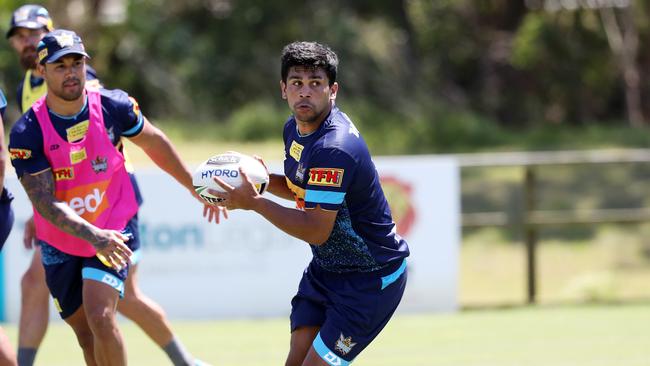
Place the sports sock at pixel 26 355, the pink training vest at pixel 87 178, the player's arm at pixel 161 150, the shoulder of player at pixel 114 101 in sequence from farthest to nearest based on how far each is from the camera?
1. the sports sock at pixel 26 355
2. the player's arm at pixel 161 150
3. the shoulder of player at pixel 114 101
4. the pink training vest at pixel 87 178

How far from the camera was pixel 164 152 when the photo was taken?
7039mm

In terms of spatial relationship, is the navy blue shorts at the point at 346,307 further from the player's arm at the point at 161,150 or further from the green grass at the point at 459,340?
the green grass at the point at 459,340

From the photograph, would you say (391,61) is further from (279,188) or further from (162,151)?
(279,188)

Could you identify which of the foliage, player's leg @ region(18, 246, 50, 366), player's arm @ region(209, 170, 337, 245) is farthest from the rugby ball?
the foliage

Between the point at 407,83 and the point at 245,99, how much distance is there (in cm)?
381

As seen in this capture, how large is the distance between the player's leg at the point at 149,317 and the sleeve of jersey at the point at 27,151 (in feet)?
3.28

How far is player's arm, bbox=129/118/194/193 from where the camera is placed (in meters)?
6.94

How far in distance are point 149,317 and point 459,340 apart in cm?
371

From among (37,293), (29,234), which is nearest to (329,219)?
(37,293)

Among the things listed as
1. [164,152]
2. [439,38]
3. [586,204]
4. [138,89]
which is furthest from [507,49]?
[164,152]

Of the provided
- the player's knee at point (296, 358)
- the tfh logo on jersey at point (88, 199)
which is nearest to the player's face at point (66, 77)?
the tfh logo on jersey at point (88, 199)

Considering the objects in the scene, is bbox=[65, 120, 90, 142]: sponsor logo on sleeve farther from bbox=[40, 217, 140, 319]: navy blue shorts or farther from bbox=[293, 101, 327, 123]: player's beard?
bbox=[293, 101, 327, 123]: player's beard

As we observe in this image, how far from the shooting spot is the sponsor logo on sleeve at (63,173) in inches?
256

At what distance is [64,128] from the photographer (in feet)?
21.2
